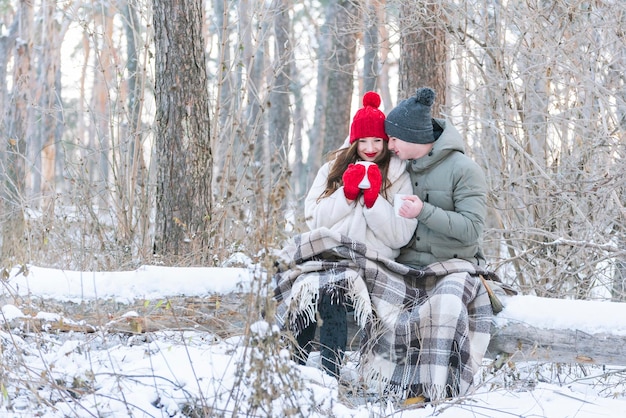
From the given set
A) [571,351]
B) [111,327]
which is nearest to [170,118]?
[111,327]

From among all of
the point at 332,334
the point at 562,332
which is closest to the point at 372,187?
the point at 332,334

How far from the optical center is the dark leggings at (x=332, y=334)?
3.71 m

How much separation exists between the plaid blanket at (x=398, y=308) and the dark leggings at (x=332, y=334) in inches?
2.0

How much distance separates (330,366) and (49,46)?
1061 centimetres

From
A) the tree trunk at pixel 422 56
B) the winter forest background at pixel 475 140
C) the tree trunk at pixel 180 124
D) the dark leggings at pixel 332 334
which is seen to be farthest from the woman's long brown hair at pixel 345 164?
the tree trunk at pixel 422 56

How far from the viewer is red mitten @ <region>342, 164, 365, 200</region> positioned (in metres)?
3.95

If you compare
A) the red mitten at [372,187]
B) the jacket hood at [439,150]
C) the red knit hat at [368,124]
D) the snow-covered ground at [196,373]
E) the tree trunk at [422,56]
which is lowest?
the snow-covered ground at [196,373]

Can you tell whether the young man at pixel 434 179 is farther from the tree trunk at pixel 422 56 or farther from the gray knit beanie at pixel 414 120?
the tree trunk at pixel 422 56

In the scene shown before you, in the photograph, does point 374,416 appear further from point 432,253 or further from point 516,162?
point 516,162

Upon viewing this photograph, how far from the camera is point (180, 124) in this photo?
5930mm

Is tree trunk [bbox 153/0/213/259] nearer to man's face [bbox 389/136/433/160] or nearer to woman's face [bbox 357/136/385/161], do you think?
Answer: woman's face [bbox 357/136/385/161]

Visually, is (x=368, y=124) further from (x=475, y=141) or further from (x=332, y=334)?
(x=475, y=141)

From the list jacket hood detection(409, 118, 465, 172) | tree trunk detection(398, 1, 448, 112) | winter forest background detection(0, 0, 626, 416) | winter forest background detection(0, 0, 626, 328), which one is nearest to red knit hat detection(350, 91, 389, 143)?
jacket hood detection(409, 118, 465, 172)

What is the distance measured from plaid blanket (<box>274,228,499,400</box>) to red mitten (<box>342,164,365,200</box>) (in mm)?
257
